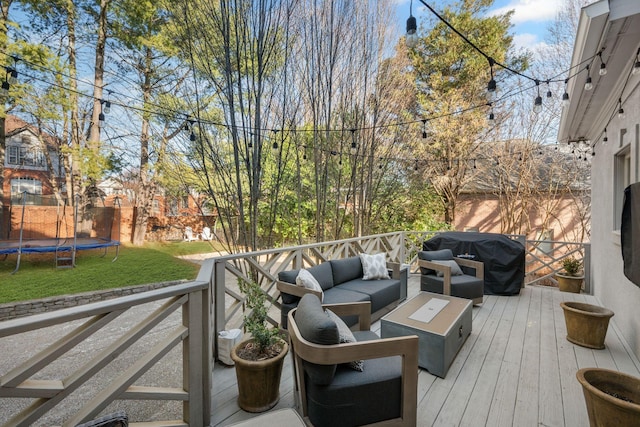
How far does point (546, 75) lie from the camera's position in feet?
27.7

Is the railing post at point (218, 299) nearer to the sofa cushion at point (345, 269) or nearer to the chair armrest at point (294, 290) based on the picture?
the chair armrest at point (294, 290)

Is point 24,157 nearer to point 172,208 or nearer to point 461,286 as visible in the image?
point 172,208

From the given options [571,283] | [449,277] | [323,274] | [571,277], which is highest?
[323,274]

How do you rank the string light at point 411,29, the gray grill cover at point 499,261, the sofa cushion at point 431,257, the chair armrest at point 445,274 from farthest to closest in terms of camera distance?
the gray grill cover at point 499,261 → the sofa cushion at point 431,257 → the chair armrest at point 445,274 → the string light at point 411,29

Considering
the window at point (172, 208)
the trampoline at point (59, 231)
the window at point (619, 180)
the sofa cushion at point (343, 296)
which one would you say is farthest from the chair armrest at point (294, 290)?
the window at point (172, 208)

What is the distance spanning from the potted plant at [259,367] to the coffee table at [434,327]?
1078 mm

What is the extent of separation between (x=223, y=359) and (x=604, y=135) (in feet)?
18.8

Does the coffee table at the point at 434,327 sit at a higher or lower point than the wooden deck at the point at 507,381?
higher

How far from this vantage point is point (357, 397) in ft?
5.40

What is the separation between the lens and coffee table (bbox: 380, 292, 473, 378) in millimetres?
2412

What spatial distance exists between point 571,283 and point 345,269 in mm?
4511

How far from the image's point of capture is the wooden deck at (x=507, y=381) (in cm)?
196

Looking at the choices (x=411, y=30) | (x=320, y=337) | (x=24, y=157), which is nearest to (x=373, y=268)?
(x=320, y=337)

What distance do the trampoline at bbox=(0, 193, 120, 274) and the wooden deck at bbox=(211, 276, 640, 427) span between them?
804 centimetres
